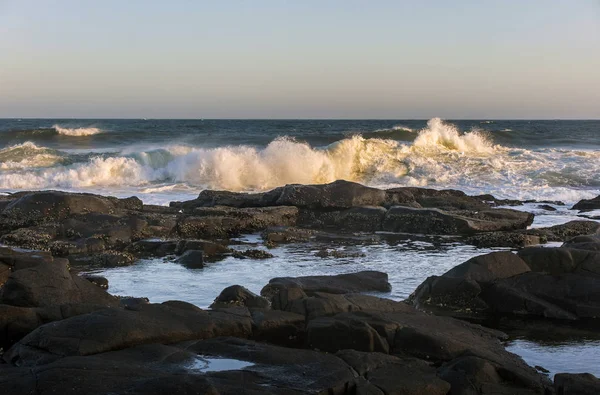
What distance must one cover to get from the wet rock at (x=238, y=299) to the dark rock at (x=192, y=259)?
289 cm

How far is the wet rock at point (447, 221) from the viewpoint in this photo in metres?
15.8

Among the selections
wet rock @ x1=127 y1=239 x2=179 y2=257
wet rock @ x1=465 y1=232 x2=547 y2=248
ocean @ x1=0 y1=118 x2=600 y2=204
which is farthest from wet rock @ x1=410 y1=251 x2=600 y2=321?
ocean @ x1=0 y1=118 x2=600 y2=204

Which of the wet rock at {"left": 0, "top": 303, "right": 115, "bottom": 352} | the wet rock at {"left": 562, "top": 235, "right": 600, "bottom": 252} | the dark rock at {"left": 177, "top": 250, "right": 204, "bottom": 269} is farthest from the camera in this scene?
the dark rock at {"left": 177, "top": 250, "right": 204, "bottom": 269}

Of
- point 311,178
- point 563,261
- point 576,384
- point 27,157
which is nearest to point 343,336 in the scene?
point 576,384

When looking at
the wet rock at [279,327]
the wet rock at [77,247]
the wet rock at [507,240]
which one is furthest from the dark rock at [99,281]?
the wet rock at [507,240]

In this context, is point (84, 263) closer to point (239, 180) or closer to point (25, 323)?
point (25, 323)

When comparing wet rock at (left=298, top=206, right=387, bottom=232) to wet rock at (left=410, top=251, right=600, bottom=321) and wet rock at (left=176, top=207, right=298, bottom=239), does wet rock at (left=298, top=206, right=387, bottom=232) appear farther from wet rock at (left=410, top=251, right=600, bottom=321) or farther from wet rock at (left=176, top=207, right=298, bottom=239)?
wet rock at (left=410, top=251, right=600, bottom=321)

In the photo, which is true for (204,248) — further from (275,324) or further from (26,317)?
(26,317)

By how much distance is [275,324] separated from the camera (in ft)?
25.5

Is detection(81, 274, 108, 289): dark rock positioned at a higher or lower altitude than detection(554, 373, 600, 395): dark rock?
lower

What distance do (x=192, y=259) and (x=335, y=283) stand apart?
3.18m

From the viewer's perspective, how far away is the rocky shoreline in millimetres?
5871

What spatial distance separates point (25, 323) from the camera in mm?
7469

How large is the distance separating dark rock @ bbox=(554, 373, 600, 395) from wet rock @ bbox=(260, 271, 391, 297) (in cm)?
379
